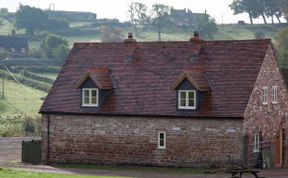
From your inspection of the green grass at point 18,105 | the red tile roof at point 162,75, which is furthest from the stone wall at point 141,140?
the green grass at point 18,105

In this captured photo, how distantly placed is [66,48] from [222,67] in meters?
121

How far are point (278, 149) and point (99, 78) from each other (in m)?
12.5

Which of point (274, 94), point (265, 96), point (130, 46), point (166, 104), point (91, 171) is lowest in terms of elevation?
point (91, 171)

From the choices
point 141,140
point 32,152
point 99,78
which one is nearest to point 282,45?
point 99,78

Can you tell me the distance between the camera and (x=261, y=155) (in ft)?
155

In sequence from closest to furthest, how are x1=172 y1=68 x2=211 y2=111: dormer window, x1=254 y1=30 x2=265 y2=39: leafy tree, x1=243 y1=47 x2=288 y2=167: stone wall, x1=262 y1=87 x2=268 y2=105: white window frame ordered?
x1=243 y1=47 x2=288 y2=167: stone wall
x1=172 y1=68 x2=211 y2=111: dormer window
x1=262 y1=87 x2=268 y2=105: white window frame
x1=254 y1=30 x2=265 y2=39: leafy tree

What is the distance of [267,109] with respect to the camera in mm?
48656

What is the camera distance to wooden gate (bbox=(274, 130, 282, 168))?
163ft

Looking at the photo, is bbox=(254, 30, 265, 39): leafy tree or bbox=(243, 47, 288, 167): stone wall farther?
bbox=(254, 30, 265, 39): leafy tree

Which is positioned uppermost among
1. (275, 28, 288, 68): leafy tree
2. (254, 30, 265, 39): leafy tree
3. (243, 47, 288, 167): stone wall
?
(254, 30, 265, 39): leafy tree

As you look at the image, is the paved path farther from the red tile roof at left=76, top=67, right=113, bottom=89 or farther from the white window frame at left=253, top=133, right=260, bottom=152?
the red tile roof at left=76, top=67, right=113, bottom=89

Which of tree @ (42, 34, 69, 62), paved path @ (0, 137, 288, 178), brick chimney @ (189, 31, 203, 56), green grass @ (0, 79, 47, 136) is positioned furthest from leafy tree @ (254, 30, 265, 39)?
brick chimney @ (189, 31, 203, 56)

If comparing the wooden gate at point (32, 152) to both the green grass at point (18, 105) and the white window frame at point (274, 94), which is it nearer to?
the white window frame at point (274, 94)

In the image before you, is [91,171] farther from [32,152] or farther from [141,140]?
[32,152]
